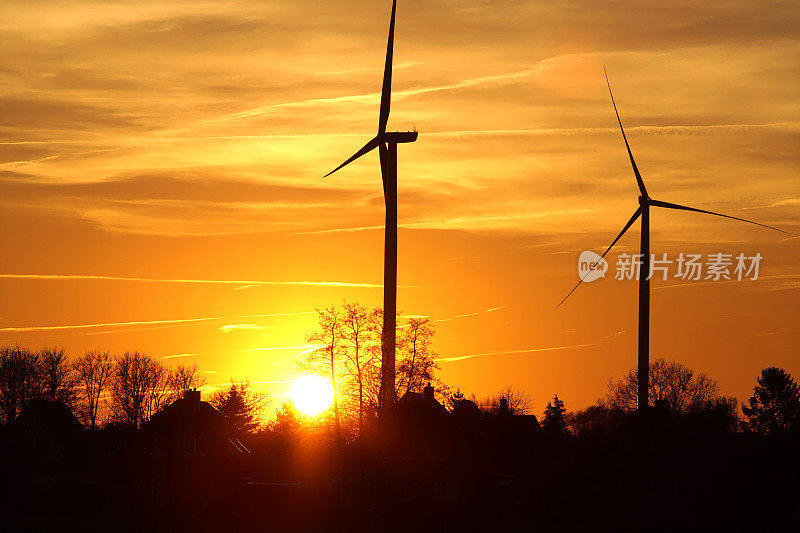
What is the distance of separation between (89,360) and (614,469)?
83.6m

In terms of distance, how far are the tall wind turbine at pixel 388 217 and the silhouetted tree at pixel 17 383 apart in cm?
5230

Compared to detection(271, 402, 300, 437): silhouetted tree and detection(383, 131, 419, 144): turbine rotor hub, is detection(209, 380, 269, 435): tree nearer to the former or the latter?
detection(271, 402, 300, 437): silhouetted tree

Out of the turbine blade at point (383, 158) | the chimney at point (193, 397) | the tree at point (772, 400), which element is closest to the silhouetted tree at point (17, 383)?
the chimney at point (193, 397)

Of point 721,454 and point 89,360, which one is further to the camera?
point 89,360

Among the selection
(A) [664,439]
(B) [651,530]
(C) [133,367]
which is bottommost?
(B) [651,530]

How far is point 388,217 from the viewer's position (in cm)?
9850

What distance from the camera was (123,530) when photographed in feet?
273

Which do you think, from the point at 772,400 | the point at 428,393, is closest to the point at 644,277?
the point at 428,393

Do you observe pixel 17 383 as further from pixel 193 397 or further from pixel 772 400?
pixel 772 400

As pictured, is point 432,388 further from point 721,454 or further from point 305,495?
point 721,454

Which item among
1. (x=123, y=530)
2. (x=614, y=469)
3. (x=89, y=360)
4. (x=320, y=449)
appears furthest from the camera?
(x=89, y=360)

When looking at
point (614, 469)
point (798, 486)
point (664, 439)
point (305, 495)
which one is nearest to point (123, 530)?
point (305, 495)

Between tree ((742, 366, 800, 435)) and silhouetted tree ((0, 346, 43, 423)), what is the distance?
85.5 m

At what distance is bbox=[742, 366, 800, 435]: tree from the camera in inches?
6078
